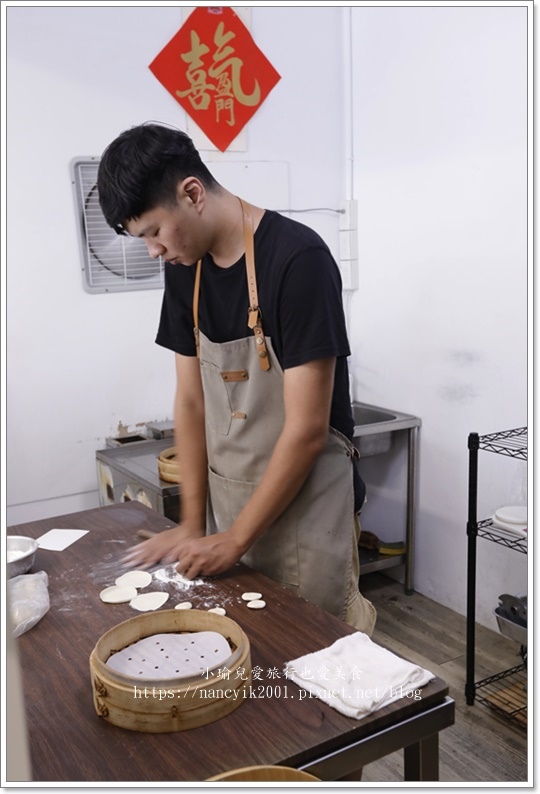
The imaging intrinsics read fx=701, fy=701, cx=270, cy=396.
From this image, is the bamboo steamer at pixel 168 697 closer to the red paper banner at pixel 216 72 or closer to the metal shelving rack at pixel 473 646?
the metal shelving rack at pixel 473 646

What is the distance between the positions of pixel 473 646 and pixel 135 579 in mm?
1563

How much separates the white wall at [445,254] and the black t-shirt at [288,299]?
4.63 feet

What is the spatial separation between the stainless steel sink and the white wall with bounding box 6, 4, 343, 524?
0.91 meters

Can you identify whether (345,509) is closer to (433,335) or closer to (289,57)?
(433,335)

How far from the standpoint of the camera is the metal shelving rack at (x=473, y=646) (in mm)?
2521

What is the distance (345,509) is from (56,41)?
89.2 inches

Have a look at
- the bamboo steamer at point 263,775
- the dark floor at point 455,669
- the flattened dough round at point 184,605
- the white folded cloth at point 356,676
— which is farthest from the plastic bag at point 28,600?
the dark floor at point 455,669

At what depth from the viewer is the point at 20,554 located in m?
1.62

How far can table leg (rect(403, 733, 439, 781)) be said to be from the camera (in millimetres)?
1155

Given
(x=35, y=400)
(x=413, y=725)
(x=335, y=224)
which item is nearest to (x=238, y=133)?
(x=335, y=224)

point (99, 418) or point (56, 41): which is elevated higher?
point (56, 41)

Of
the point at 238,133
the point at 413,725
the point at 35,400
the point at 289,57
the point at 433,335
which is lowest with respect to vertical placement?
the point at 413,725

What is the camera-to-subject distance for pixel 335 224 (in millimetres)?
3686

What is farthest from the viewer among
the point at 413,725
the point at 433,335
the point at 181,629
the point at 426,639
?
the point at 433,335
